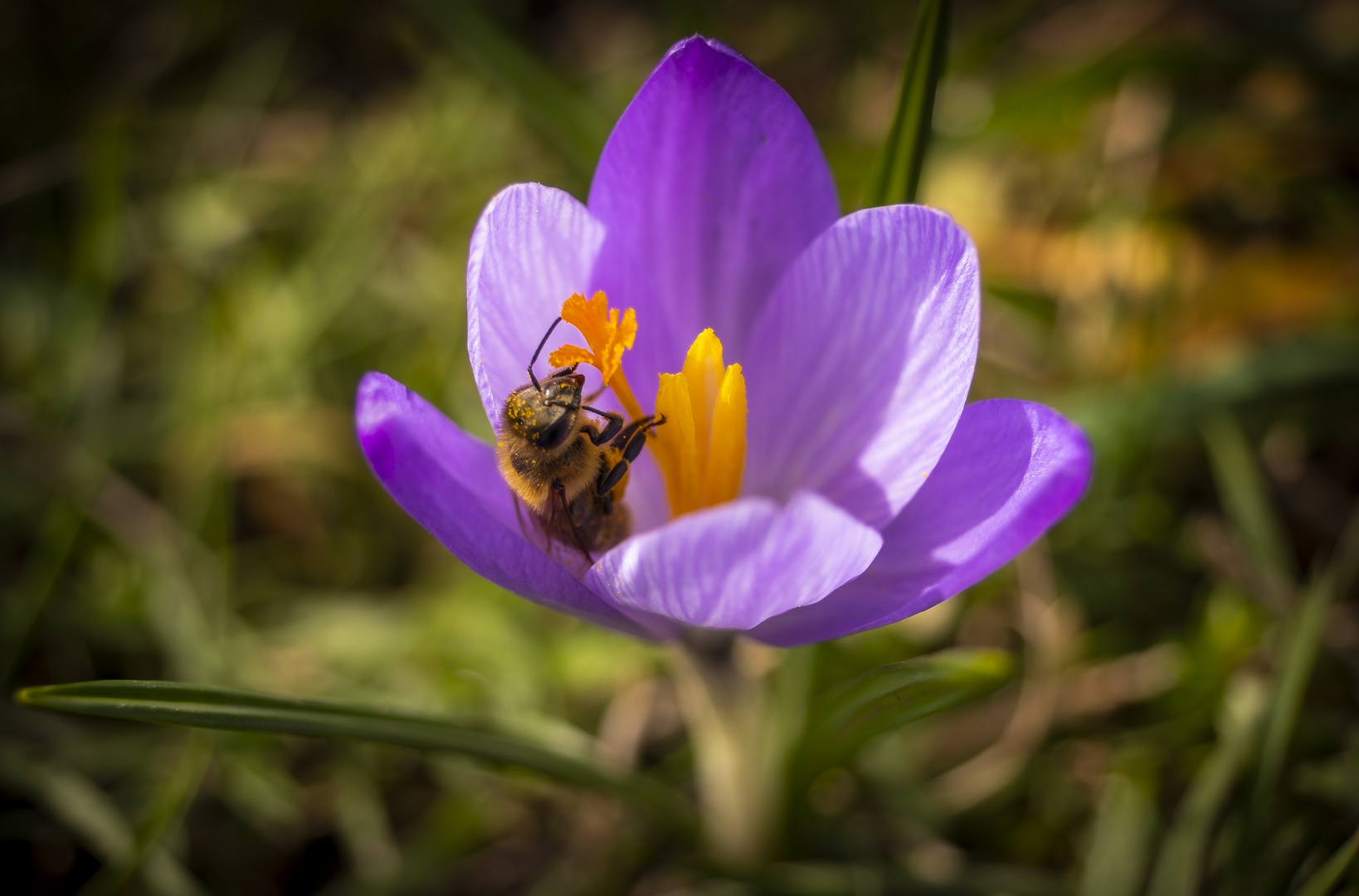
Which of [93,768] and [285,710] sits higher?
[93,768]

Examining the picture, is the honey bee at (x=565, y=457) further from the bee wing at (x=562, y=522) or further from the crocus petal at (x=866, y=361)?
the crocus petal at (x=866, y=361)

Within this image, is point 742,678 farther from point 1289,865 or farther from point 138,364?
point 138,364

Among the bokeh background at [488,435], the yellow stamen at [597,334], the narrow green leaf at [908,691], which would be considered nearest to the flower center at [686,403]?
the yellow stamen at [597,334]

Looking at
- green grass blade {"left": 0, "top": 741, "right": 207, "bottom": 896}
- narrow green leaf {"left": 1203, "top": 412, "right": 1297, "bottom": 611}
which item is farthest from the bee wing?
narrow green leaf {"left": 1203, "top": 412, "right": 1297, "bottom": 611}

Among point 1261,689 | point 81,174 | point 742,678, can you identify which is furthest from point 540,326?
point 81,174

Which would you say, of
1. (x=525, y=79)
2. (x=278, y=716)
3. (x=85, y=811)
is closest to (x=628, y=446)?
(x=278, y=716)

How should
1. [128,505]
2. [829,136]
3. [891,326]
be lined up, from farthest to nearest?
[829,136] → [128,505] → [891,326]
